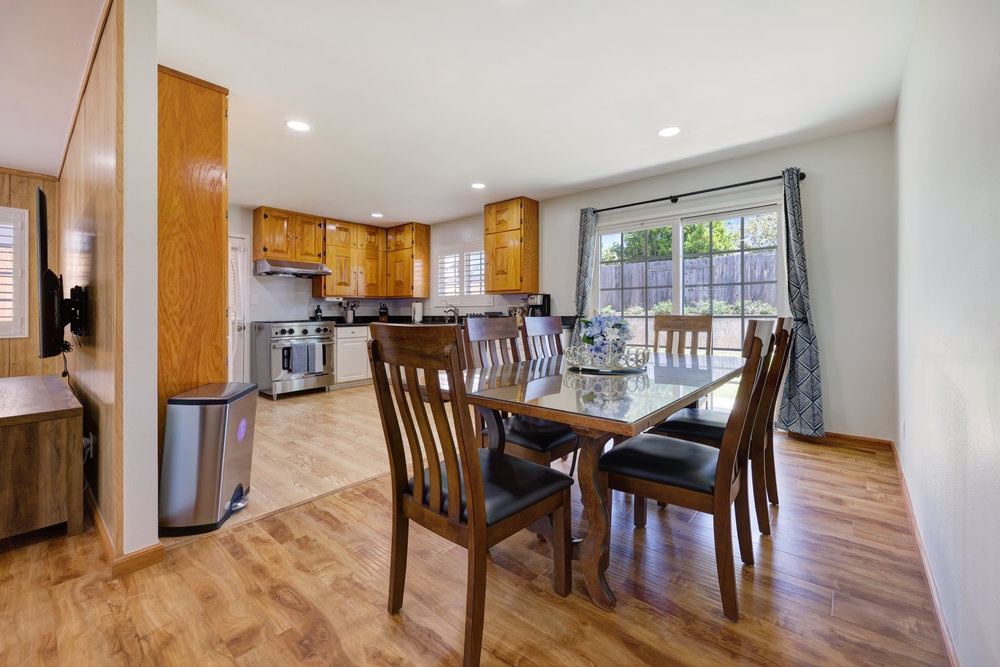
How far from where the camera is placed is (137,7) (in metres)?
1.62

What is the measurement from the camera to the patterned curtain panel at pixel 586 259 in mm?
4473

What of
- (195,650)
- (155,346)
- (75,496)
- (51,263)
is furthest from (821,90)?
(51,263)

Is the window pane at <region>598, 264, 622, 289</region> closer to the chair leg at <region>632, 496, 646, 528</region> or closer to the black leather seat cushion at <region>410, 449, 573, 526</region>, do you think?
the chair leg at <region>632, 496, 646, 528</region>

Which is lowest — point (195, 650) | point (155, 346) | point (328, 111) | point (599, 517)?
point (195, 650)

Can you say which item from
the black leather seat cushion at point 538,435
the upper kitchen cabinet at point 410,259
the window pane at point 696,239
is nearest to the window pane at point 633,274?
the window pane at point 696,239

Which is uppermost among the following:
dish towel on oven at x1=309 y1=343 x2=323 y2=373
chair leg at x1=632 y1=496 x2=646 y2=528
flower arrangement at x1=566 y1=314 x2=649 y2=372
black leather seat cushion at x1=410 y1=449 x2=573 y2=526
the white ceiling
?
the white ceiling

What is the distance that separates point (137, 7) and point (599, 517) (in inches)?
101

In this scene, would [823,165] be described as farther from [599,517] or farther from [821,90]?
[599,517]

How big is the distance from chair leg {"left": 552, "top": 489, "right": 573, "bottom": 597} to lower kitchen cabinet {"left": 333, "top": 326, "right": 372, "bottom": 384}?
4700mm

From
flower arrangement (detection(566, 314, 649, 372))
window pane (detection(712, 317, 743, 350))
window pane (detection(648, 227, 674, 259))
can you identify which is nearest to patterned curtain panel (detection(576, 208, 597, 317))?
window pane (detection(648, 227, 674, 259))

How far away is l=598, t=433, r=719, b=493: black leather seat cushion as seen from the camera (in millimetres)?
1476

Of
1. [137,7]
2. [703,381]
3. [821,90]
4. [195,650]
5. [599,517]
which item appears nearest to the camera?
[195,650]

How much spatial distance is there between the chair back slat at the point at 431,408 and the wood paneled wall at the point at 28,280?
4.88 m

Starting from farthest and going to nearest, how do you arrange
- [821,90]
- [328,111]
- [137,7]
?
1. [328,111]
2. [821,90]
3. [137,7]
